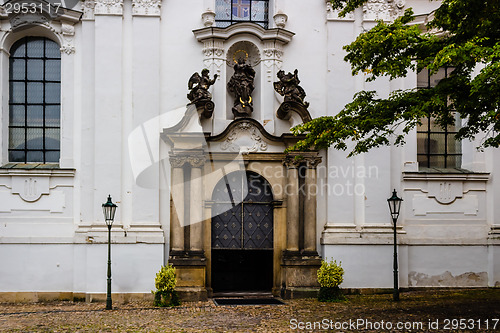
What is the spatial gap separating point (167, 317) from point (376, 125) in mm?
5587

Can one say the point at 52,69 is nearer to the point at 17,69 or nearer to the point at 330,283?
the point at 17,69

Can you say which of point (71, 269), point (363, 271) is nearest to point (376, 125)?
point (363, 271)

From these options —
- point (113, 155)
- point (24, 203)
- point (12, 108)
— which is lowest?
point (24, 203)

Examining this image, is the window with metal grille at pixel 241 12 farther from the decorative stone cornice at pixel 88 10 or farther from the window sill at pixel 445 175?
the window sill at pixel 445 175

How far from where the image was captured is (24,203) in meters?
15.0

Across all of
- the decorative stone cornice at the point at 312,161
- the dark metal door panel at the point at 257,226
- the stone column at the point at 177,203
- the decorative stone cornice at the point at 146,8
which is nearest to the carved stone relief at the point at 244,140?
the decorative stone cornice at the point at 312,161

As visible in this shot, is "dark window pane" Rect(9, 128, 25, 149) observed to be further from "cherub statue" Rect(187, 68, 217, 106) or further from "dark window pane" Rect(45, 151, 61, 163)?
"cherub statue" Rect(187, 68, 217, 106)

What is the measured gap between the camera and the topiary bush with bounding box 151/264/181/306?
44.9 feet

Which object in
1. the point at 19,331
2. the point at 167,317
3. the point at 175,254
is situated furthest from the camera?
the point at 175,254

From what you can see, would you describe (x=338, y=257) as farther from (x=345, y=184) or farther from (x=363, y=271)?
(x=345, y=184)

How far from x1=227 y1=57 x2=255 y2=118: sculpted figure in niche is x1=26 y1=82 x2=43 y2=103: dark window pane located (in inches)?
191

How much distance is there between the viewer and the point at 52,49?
15.7 m

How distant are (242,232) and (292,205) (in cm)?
A: 144

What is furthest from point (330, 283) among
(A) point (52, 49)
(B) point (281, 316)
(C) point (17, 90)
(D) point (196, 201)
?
(C) point (17, 90)
